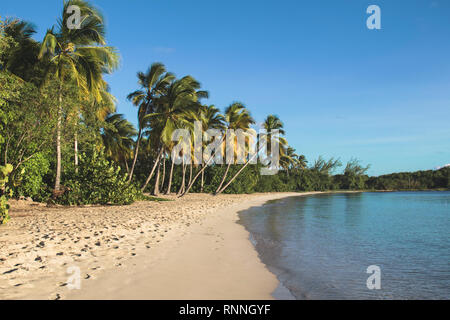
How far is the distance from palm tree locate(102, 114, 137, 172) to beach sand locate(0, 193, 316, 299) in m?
17.8

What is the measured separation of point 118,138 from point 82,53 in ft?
42.6

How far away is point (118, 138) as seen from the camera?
26344 mm

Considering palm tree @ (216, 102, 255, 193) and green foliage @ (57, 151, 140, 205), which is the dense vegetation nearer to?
green foliage @ (57, 151, 140, 205)

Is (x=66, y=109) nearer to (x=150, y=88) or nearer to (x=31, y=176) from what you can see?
(x=31, y=176)

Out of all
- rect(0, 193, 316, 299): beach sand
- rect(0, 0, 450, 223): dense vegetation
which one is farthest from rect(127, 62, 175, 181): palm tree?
rect(0, 193, 316, 299): beach sand

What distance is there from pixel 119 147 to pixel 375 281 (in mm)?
24924

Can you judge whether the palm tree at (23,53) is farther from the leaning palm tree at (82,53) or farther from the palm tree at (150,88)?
the palm tree at (150,88)

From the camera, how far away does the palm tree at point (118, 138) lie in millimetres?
24953

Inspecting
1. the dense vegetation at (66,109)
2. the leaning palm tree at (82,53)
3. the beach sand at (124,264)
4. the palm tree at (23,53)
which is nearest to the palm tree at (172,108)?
the dense vegetation at (66,109)

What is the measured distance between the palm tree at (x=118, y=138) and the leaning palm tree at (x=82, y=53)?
1041cm

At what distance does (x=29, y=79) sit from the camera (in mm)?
13984

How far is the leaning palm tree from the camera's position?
43.6ft
